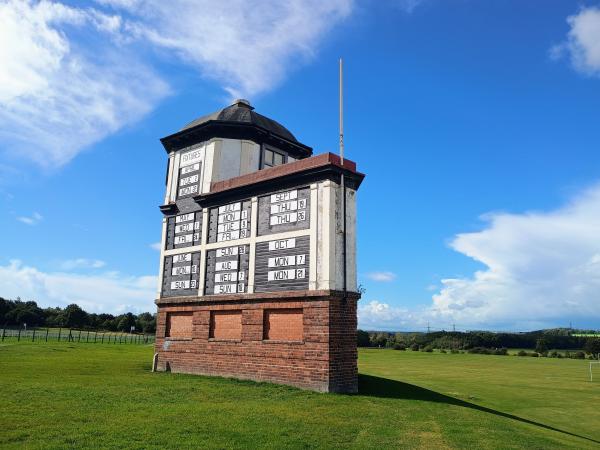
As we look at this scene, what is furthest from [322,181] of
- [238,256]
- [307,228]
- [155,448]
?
[155,448]

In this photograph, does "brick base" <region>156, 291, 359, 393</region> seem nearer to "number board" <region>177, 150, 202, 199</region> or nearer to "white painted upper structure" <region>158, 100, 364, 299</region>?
"white painted upper structure" <region>158, 100, 364, 299</region>

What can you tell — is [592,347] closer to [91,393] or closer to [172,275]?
[172,275]

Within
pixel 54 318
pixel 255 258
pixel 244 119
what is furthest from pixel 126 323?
pixel 255 258

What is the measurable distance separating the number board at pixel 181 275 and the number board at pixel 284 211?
15.3 feet

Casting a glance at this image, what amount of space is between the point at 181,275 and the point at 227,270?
3493 millimetres

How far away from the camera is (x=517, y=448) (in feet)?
36.4

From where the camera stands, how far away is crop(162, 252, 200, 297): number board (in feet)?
74.5

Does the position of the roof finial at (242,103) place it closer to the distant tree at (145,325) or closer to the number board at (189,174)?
the number board at (189,174)

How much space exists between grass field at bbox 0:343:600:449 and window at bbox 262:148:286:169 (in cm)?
1085

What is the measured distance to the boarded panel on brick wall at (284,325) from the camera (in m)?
17.9

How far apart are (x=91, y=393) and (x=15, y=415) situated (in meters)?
3.38

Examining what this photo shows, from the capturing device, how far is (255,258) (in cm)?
2000

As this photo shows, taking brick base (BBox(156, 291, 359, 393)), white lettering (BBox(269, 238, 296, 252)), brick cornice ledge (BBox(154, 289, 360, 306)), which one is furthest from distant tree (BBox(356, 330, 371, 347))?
white lettering (BBox(269, 238, 296, 252))

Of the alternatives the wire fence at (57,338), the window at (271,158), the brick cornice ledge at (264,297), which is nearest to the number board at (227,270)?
the brick cornice ledge at (264,297)
